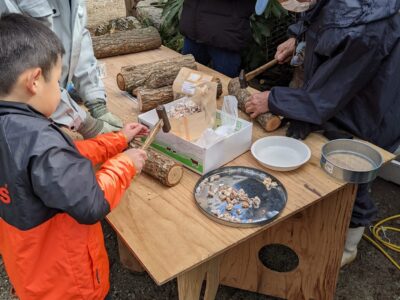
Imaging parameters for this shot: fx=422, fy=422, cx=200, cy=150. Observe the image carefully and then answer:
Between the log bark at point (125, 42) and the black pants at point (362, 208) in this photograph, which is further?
the log bark at point (125, 42)

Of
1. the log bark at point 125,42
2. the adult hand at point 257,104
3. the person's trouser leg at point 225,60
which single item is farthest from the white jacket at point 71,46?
the person's trouser leg at point 225,60

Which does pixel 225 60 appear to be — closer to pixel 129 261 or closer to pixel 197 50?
pixel 197 50

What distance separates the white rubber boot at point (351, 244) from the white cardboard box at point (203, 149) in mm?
1017

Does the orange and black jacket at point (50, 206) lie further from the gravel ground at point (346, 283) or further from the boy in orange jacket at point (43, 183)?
the gravel ground at point (346, 283)

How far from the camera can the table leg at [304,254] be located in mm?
2021

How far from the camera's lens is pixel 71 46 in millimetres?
1964

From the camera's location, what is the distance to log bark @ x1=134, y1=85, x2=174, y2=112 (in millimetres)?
2277

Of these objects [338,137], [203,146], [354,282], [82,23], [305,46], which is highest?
[82,23]

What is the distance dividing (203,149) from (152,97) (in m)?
0.69

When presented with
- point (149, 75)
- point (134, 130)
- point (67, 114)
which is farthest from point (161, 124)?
point (149, 75)

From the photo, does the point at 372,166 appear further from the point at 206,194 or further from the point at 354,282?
the point at 354,282

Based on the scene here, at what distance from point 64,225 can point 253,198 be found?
2.33 ft

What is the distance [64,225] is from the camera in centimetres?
138

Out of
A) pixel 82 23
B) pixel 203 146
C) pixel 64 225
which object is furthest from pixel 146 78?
pixel 64 225
